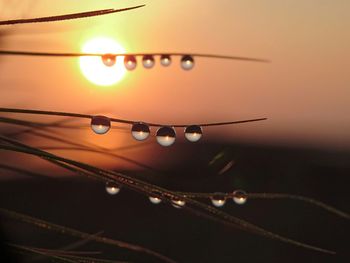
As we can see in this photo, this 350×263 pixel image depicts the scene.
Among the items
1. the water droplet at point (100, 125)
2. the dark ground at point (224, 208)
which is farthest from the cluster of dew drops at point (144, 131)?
the dark ground at point (224, 208)

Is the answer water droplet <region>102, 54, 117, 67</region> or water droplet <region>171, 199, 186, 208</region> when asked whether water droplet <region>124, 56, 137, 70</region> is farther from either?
water droplet <region>171, 199, 186, 208</region>

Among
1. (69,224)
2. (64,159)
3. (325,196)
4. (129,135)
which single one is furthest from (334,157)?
(64,159)

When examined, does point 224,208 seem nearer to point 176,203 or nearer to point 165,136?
point 165,136

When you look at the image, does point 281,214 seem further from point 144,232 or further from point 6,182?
point 6,182

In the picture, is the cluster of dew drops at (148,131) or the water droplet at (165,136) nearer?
the cluster of dew drops at (148,131)

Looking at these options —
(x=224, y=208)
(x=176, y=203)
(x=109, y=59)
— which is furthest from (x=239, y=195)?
(x=224, y=208)

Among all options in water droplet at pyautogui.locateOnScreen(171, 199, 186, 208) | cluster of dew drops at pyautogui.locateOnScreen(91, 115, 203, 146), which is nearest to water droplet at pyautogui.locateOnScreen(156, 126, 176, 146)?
cluster of dew drops at pyautogui.locateOnScreen(91, 115, 203, 146)

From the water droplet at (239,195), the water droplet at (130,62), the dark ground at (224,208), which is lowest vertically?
the water droplet at (239,195)

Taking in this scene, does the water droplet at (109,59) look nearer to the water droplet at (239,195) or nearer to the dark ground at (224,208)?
the water droplet at (239,195)
